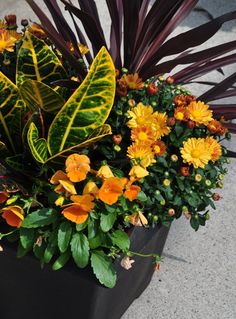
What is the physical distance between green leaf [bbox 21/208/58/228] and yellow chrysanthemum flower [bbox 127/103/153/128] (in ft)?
0.97

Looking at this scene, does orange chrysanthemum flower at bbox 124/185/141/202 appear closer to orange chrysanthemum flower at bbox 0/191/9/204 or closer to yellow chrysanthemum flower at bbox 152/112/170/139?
yellow chrysanthemum flower at bbox 152/112/170/139

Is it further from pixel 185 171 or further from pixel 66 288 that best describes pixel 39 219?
pixel 185 171

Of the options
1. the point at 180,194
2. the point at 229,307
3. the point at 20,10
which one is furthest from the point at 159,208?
the point at 20,10

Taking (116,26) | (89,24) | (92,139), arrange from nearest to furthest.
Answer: (92,139), (89,24), (116,26)

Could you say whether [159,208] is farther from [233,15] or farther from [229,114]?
[233,15]

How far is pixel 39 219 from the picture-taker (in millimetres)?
1275

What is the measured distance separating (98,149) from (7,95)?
0.27 m

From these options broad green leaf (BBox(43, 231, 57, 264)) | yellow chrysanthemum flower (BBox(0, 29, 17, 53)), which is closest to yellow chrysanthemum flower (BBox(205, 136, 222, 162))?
broad green leaf (BBox(43, 231, 57, 264))

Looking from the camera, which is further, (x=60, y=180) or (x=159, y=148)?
(x=159, y=148)

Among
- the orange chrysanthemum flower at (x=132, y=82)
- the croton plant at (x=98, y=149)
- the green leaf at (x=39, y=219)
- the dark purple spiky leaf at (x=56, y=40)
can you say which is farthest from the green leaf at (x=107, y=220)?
the dark purple spiky leaf at (x=56, y=40)

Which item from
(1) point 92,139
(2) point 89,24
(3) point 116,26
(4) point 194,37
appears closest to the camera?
(1) point 92,139

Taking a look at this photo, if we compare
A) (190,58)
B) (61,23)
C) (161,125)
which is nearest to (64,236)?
(161,125)

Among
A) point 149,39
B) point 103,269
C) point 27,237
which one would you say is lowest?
point 103,269

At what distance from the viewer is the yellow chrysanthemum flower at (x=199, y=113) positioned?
1.38 meters
